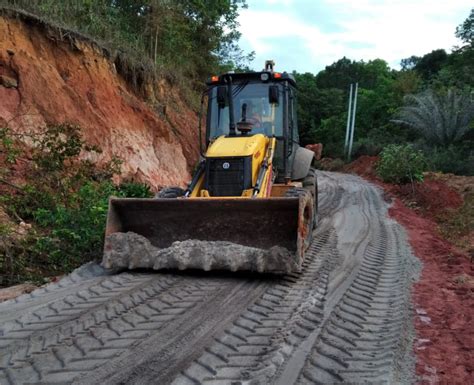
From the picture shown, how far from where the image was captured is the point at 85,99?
11.9m

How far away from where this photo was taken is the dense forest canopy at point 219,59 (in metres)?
13.7

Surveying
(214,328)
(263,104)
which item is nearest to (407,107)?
(263,104)

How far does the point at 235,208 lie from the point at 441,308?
8.81ft

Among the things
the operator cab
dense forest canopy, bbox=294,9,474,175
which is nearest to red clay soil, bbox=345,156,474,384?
the operator cab

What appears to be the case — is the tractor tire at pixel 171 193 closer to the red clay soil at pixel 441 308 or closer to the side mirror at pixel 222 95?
the side mirror at pixel 222 95

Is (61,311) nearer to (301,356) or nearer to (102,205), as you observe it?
(301,356)

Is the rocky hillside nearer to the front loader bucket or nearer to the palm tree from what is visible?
the front loader bucket

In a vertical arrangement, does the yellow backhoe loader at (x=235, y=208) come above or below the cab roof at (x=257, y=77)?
below

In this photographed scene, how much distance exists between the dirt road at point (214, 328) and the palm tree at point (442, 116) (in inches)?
631

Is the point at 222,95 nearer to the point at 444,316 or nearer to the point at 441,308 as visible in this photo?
the point at 441,308

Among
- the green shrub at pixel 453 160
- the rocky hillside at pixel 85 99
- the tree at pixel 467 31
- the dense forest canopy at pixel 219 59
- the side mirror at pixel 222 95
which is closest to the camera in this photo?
the side mirror at pixel 222 95

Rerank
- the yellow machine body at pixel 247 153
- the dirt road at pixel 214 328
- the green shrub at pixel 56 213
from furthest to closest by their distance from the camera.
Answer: the yellow machine body at pixel 247 153
the green shrub at pixel 56 213
the dirt road at pixel 214 328

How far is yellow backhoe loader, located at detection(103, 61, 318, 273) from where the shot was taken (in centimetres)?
586

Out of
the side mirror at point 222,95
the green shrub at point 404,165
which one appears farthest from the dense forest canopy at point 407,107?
the side mirror at point 222,95
